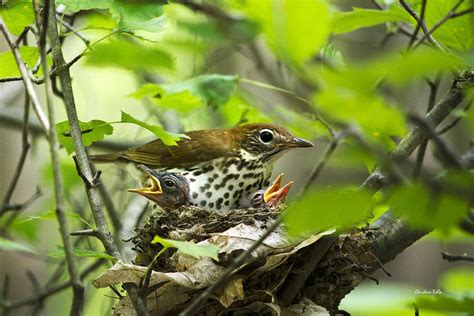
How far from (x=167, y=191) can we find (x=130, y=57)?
2391mm

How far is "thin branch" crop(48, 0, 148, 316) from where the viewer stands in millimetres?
2674

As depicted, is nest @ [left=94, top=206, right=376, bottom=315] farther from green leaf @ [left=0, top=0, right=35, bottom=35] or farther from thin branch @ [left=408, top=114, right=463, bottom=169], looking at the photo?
thin branch @ [left=408, top=114, right=463, bottom=169]

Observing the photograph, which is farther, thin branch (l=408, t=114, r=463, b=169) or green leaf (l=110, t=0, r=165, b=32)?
green leaf (l=110, t=0, r=165, b=32)

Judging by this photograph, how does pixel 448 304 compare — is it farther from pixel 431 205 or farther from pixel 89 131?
pixel 89 131

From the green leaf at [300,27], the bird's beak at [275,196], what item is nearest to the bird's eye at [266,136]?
the bird's beak at [275,196]

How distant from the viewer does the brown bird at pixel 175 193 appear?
4422mm

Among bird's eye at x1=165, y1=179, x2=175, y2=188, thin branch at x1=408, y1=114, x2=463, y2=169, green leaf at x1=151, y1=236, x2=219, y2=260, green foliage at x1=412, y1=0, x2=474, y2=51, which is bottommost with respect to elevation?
thin branch at x1=408, y1=114, x2=463, y2=169

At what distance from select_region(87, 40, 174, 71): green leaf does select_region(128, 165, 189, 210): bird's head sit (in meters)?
2.17

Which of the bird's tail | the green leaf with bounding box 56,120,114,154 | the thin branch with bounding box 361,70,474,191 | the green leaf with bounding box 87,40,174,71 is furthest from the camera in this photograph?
the bird's tail

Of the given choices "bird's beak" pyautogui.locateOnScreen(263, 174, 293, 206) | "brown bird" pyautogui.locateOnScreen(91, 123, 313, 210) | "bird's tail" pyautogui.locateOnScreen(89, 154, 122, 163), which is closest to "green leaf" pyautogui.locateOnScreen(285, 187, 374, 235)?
"bird's beak" pyautogui.locateOnScreen(263, 174, 293, 206)

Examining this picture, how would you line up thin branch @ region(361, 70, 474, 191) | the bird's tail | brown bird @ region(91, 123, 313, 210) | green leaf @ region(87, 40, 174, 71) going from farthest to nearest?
the bird's tail, brown bird @ region(91, 123, 313, 210), thin branch @ region(361, 70, 474, 191), green leaf @ region(87, 40, 174, 71)

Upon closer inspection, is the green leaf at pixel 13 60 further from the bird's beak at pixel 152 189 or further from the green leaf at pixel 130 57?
the bird's beak at pixel 152 189

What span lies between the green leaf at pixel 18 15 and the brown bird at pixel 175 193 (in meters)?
1.45

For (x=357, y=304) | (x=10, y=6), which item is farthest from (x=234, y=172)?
(x=10, y=6)
